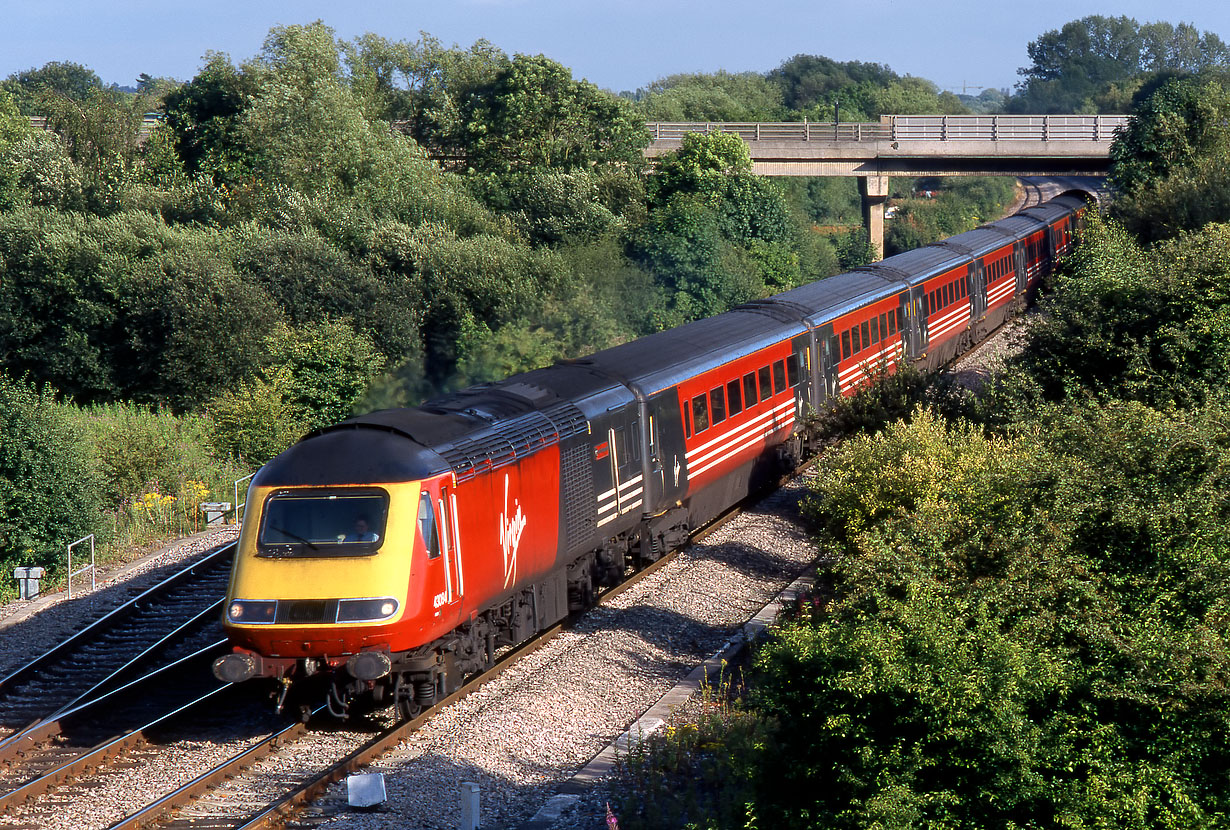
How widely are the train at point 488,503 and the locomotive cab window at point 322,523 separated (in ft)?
0.05

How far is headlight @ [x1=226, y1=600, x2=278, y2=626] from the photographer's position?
10.8 meters

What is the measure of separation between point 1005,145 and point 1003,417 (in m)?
34.5

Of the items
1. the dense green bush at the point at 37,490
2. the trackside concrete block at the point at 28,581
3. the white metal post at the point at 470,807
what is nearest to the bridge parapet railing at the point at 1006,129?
the dense green bush at the point at 37,490

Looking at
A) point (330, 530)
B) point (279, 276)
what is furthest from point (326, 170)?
point (330, 530)

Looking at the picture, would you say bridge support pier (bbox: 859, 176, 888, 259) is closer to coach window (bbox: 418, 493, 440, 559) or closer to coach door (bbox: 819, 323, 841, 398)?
coach door (bbox: 819, 323, 841, 398)

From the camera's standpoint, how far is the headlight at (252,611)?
10.8 meters

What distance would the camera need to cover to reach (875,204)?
1959 inches

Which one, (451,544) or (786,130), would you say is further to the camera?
(786,130)

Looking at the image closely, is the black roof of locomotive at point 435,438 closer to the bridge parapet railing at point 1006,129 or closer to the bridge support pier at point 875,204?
the bridge support pier at point 875,204

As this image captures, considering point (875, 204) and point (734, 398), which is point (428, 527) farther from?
point (875, 204)

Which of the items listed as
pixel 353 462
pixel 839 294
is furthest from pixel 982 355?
pixel 353 462

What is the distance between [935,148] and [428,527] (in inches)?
1569

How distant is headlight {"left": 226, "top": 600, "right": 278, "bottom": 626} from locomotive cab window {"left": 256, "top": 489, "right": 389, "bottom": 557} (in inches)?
17.5

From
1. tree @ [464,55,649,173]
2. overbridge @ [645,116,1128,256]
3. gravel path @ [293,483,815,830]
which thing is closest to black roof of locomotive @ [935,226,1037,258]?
overbridge @ [645,116,1128,256]
